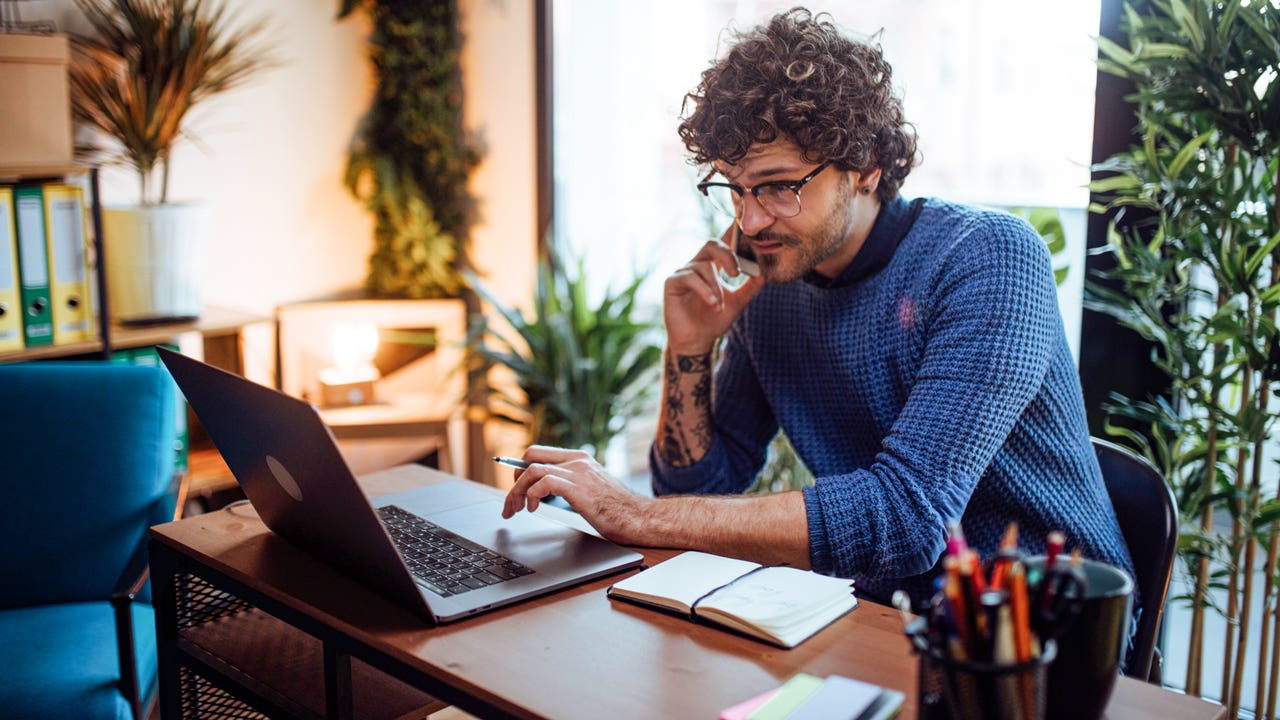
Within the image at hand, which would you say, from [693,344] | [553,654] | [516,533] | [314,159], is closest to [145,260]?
[314,159]

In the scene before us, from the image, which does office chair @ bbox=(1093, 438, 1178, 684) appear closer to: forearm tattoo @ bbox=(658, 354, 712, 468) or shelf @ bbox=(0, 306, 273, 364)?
forearm tattoo @ bbox=(658, 354, 712, 468)

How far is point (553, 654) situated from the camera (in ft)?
3.55

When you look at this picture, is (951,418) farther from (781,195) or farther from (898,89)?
(898,89)

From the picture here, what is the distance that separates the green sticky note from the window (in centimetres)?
116

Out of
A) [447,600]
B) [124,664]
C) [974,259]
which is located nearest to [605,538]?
[447,600]

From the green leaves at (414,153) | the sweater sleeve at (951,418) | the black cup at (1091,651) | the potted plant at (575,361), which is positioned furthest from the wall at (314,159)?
the black cup at (1091,651)

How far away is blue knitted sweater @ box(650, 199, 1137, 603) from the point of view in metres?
1.38

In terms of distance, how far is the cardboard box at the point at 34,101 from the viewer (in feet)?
7.78

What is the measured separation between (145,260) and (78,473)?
848mm

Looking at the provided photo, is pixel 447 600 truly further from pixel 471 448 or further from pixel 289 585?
pixel 471 448

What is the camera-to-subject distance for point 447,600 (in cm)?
119

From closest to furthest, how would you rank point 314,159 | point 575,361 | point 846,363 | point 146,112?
1. point 846,363
2. point 146,112
3. point 575,361
4. point 314,159

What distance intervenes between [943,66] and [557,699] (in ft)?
7.76

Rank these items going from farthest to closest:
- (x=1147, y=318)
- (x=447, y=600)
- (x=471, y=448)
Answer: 1. (x=471, y=448)
2. (x=1147, y=318)
3. (x=447, y=600)
